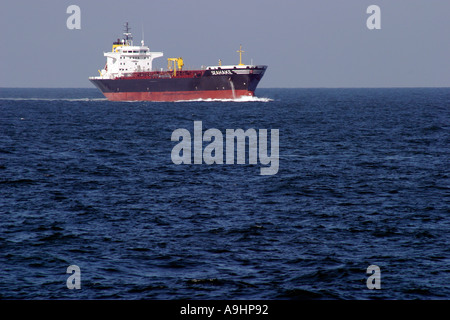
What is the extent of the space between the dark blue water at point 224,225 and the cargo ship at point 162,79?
59.6m

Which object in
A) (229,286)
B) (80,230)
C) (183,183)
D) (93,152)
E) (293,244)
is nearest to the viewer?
(229,286)

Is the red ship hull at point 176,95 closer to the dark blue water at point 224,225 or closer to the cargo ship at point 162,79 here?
the cargo ship at point 162,79

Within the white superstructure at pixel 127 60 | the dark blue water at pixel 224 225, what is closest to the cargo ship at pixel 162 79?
the white superstructure at pixel 127 60

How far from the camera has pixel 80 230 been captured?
23.8m

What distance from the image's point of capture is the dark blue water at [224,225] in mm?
17844

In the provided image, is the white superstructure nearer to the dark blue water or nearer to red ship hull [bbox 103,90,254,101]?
red ship hull [bbox 103,90,254,101]

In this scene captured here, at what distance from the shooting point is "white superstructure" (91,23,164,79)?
127750 millimetres

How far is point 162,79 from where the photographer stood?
114 metres

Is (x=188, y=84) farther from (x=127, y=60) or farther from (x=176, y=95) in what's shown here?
(x=127, y=60)

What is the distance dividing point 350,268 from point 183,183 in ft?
55.4

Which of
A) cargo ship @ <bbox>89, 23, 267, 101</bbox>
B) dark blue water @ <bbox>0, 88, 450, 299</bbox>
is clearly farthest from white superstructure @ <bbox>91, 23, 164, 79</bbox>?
dark blue water @ <bbox>0, 88, 450, 299</bbox>

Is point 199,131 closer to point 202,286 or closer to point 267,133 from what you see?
point 267,133

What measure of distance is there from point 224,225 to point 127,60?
359ft
